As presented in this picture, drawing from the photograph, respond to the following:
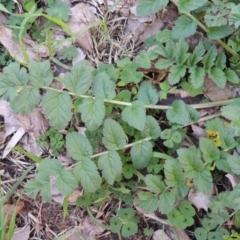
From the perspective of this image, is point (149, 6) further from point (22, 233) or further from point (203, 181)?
point (22, 233)

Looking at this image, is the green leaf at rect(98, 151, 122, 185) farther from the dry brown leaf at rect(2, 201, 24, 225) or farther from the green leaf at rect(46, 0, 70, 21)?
the green leaf at rect(46, 0, 70, 21)

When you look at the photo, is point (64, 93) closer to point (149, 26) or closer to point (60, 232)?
point (149, 26)

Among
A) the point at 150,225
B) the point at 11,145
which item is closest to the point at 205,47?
the point at 150,225

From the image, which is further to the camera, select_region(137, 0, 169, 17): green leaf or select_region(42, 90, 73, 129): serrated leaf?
select_region(137, 0, 169, 17): green leaf

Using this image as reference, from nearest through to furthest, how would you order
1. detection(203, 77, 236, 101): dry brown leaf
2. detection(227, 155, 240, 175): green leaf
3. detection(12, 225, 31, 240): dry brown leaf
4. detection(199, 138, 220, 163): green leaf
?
detection(227, 155, 240, 175): green leaf < detection(199, 138, 220, 163): green leaf < detection(203, 77, 236, 101): dry brown leaf < detection(12, 225, 31, 240): dry brown leaf

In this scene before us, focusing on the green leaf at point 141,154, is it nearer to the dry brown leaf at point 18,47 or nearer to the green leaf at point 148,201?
the green leaf at point 148,201

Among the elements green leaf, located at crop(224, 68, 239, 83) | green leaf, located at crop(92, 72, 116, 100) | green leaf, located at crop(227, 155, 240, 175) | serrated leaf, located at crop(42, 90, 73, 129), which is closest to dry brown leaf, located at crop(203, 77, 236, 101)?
green leaf, located at crop(224, 68, 239, 83)

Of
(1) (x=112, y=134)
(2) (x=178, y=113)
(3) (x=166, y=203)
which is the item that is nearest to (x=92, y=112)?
(1) (x=112, y=134)
